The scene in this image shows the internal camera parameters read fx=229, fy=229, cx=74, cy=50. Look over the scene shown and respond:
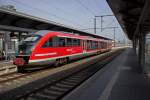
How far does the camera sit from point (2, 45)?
23.4 m

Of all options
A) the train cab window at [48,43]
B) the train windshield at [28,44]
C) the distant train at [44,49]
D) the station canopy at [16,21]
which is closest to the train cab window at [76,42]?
the distant train at [44,49]

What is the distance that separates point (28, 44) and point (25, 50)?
17.2 inches

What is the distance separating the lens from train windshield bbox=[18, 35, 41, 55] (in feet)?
46.9

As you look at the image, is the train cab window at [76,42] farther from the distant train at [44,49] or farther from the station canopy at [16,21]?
the station canopy at [16,21]

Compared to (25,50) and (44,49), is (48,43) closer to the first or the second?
(44,49)

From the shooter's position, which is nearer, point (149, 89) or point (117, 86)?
point (149, 89)

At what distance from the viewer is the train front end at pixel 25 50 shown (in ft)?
46.1

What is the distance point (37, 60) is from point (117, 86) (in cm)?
629

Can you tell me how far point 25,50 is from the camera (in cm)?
1440

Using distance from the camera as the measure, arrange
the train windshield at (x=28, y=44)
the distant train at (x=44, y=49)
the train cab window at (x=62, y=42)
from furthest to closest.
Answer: the train cab window at (x=62, y=42) < the train windshield at (x=28, y=44) < the distant train at (x=44, y=49)

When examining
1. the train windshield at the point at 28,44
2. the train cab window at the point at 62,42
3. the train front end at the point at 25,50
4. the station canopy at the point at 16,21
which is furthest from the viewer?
the train cab window at the point at 62,42

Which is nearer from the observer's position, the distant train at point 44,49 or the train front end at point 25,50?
the train front end at point 25,50

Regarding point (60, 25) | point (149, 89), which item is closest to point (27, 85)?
point (149, 89)

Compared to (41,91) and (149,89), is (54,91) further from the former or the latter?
(149,89)
